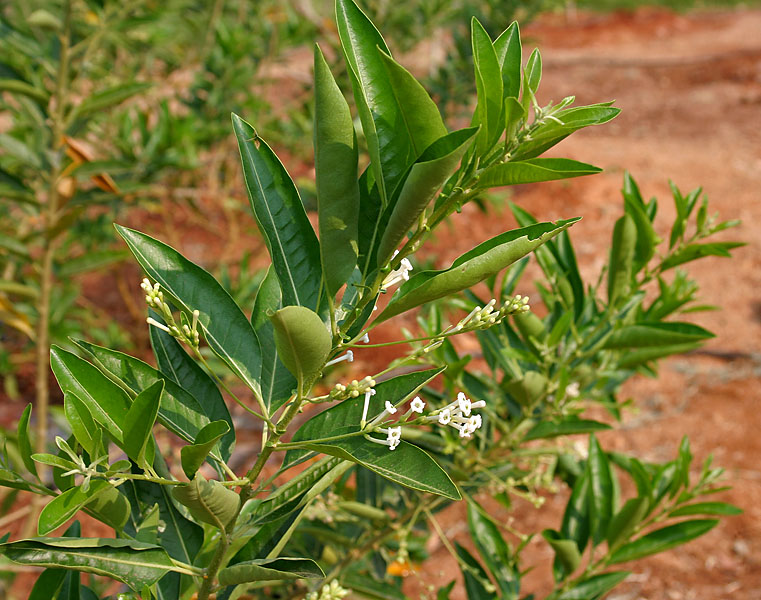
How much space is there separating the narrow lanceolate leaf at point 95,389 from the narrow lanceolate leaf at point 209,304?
0.37 feet

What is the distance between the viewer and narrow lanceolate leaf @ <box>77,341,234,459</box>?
810mm

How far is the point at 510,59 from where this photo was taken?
0.76 metres

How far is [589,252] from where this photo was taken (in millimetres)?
4891

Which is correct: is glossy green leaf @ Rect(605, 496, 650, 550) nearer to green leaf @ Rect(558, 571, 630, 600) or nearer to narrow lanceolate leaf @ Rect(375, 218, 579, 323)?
green leaf @ Rect(558, 571, 630, 600)

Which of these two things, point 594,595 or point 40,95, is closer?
point 594,595

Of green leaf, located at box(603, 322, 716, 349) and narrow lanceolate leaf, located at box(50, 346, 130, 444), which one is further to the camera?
green leaf, located at box(603, 322, 716, 349)

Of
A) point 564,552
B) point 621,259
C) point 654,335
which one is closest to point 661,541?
point 564,552

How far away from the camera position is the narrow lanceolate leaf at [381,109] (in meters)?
0.69

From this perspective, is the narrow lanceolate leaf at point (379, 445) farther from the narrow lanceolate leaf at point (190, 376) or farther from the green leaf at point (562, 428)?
the green leaf at point (562, 428)

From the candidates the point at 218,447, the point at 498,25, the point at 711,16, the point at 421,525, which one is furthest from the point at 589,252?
the point at 711,16

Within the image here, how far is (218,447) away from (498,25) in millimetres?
3365

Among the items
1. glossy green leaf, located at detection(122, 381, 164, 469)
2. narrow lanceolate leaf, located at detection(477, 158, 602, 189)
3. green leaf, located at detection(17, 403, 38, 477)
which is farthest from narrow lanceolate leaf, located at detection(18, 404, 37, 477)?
narrow lanceolate leaf, located at detection(477, 158, 602, 189)

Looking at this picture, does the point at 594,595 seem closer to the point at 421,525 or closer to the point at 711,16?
the point at 421,525

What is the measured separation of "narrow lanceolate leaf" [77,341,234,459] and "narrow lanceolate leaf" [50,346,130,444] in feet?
0.10
